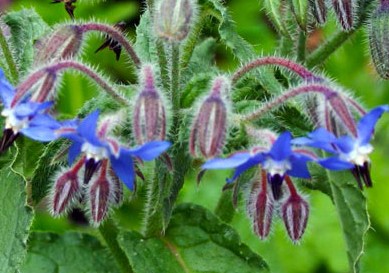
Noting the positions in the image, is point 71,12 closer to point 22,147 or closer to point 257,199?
point 22,147

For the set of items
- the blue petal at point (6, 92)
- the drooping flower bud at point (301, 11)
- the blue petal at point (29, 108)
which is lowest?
the blue petal at point (29, 108)

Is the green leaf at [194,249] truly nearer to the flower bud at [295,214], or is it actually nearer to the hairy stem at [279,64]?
the flower bud at [295,214]

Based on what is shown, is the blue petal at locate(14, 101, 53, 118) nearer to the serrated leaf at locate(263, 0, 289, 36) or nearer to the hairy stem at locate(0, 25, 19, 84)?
the hairy stem at locate(0, 25, 19, 84)

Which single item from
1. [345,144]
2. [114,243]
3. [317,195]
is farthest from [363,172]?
[317,195]

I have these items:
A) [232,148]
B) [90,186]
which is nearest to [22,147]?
[90,186]

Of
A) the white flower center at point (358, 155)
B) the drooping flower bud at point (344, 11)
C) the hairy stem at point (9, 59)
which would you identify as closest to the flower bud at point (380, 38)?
the drooping flower bud at point (344, 11)
